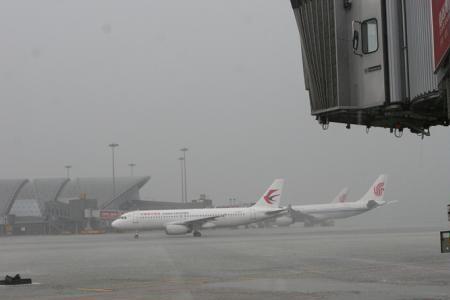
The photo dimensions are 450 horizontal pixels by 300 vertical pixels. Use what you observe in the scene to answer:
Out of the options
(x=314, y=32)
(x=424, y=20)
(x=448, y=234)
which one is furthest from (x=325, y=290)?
(x=424, y=20)

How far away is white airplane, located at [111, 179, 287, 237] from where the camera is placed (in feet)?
209

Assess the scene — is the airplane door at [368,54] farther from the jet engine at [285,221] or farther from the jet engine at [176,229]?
the jet engine at [285,221]

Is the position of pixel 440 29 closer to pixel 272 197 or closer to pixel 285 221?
pixel 272 197

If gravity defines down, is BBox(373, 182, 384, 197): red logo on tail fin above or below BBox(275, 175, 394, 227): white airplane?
above

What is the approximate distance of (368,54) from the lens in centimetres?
1195

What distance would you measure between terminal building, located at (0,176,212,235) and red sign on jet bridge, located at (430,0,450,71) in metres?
92.5

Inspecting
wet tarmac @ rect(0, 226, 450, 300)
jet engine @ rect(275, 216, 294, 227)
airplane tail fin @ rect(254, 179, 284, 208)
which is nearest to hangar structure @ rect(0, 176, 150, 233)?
jet engine @ rect(275, 216, 294, 227)

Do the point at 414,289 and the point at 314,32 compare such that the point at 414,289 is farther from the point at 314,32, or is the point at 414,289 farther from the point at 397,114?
the point at 314,32

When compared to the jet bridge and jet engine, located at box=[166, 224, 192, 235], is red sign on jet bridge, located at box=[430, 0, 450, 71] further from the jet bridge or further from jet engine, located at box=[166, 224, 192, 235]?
jet engine, located at box=[166, 224, 192, 235]

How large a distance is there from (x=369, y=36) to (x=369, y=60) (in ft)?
1.53

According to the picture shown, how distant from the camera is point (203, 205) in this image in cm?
11888

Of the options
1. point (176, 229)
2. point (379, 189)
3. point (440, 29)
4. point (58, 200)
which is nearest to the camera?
point (440, 29)

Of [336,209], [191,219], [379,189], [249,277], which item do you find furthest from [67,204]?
[249,277]

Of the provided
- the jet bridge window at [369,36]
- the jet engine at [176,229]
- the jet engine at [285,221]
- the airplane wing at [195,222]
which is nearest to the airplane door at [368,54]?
the jet bridge window at [369,36]
